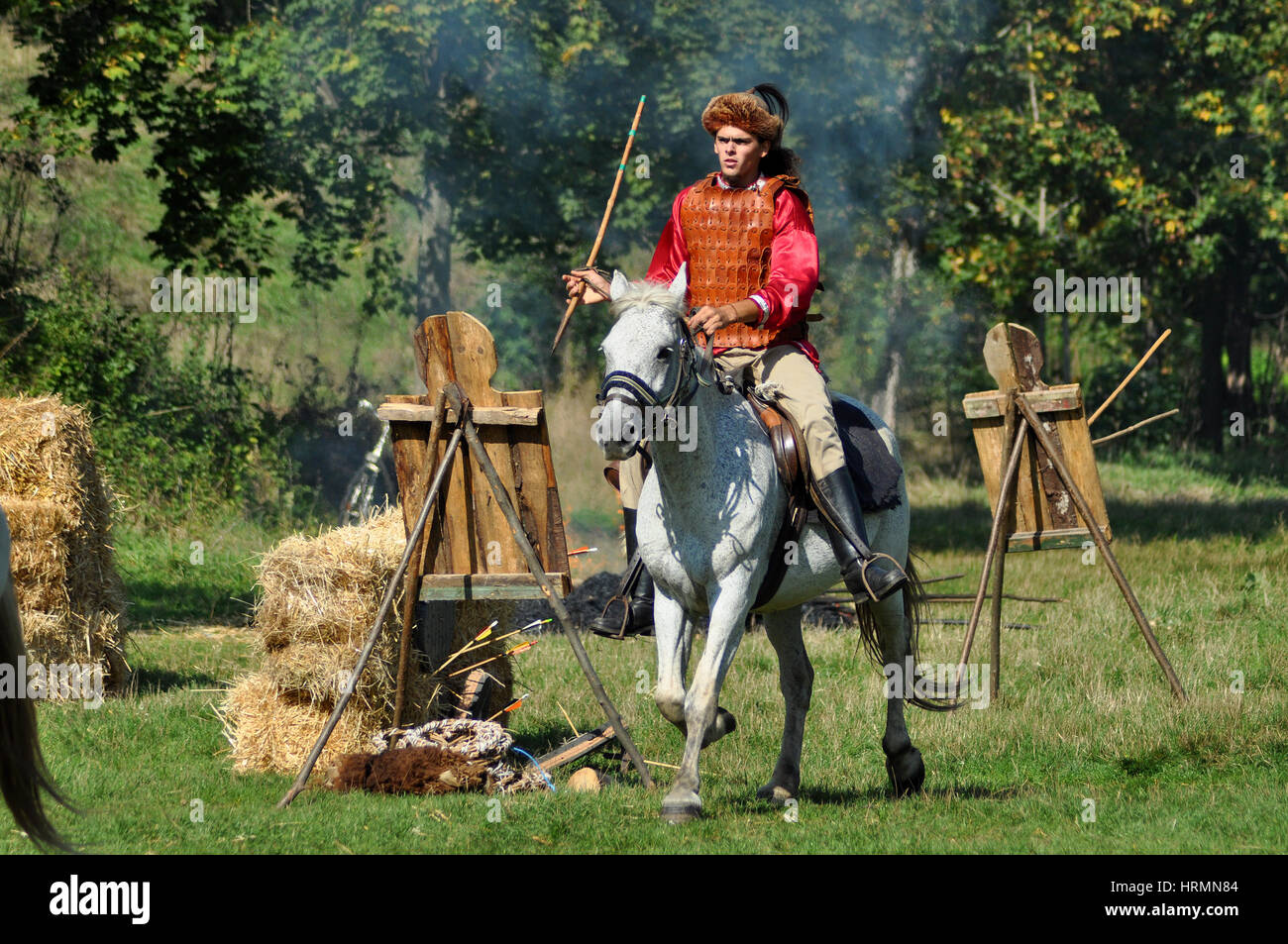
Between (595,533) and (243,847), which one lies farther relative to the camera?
(595,533)

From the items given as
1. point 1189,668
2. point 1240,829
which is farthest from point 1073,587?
point 1240,829

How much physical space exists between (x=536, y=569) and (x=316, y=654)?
5.01 feet

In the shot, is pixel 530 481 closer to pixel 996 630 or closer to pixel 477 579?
pixel 477 579

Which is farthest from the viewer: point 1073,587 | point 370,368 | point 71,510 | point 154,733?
point 370,368

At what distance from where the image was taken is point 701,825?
699cm

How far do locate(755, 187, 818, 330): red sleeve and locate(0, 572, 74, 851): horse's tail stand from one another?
3.73 metres

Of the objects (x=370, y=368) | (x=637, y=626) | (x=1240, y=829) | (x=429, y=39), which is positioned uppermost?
(x=429, y=39)

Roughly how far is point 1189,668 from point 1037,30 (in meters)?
14.4

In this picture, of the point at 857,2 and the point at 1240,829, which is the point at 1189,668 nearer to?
the point at 1240,829

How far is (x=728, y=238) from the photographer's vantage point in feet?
25.3

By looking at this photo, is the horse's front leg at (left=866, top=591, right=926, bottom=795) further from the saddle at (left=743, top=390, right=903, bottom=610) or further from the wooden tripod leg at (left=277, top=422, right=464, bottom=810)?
the wooden tripod leg at (left=277, top=422, right=464, bottom=810)

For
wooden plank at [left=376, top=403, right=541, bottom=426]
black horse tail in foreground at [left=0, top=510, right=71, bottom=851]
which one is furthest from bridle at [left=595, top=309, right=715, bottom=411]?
black horse tail in foreground at [left=0, top=510, right=71, bottom=851]

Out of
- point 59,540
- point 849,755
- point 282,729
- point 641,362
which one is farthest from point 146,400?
point 641,362

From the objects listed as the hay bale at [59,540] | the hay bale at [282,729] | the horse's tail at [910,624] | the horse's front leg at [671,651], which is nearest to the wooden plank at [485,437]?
the hay bale at [282,729]
